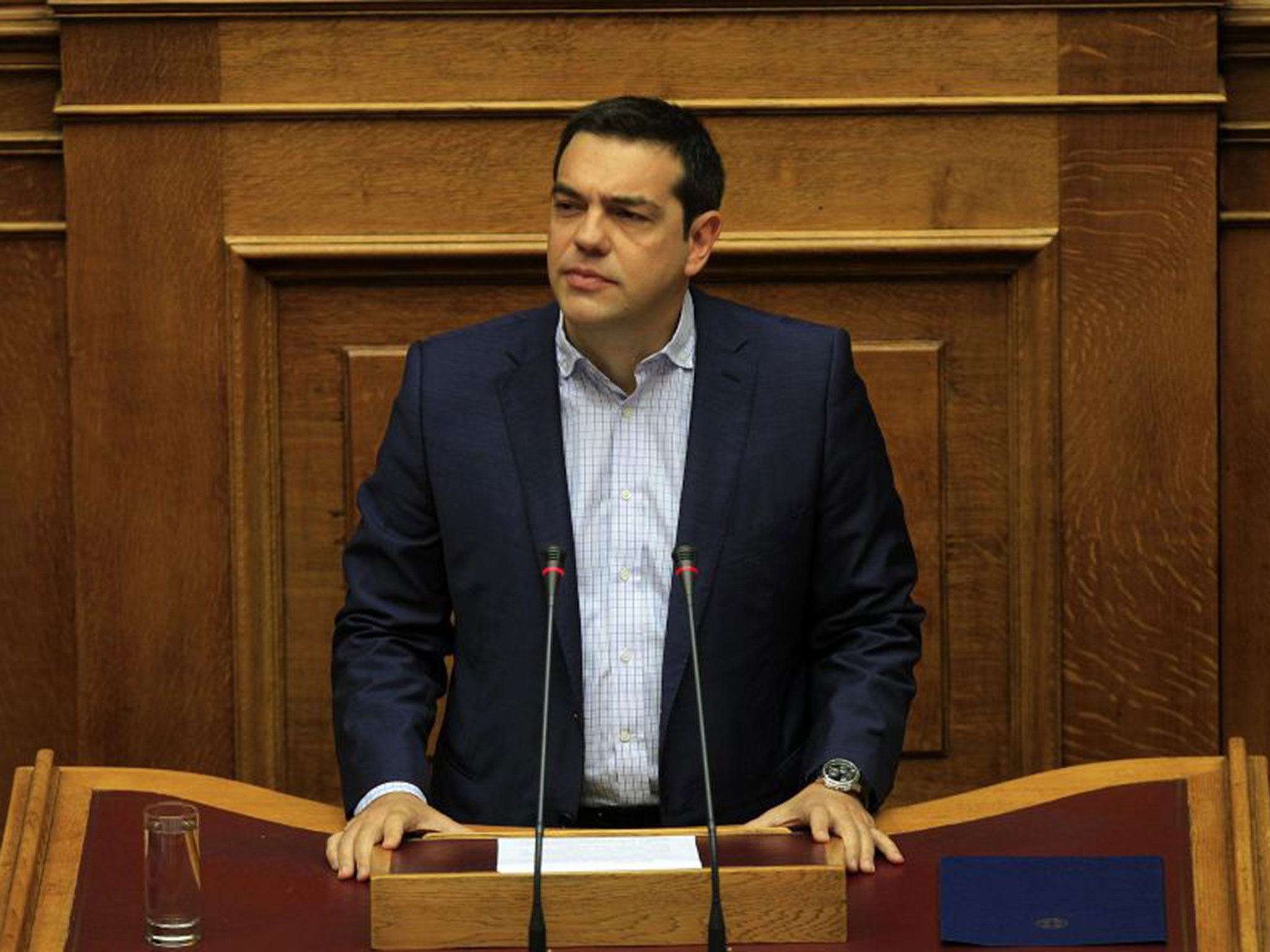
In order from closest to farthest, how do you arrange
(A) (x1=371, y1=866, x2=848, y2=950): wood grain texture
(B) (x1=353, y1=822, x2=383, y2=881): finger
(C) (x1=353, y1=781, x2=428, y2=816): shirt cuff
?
(A) (x1=371, y1=866, x2=848, y2=950): wood grain texture → (B) (x1=353, y1=822, x2=383, y2=881): finger → (C) (x1=353, y1=781, x2=428, y2=816): shirt cuff

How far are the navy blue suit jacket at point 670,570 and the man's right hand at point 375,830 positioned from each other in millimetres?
255

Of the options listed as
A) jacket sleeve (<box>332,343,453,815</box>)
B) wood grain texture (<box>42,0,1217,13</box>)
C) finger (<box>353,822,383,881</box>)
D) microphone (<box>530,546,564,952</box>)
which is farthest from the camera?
wood grain texture (<box>42,0,1217,13</box>)

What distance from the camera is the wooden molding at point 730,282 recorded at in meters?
3.36

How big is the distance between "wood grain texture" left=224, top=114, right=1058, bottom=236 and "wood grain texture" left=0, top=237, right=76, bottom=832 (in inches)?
13.4

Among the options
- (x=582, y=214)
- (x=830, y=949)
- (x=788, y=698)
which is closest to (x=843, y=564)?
(x=788, y=698)

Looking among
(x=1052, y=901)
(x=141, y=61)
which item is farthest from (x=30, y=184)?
(x=1052, y=901)

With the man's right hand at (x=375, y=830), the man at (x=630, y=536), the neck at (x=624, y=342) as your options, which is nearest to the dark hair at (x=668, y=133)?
the man at (x=630, y=536)

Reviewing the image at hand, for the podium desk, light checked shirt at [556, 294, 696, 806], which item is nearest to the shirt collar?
light checked shirt at [556, 294, 696, 806]

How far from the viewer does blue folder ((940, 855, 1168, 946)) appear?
210 centimetres

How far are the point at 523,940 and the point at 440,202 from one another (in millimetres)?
1516

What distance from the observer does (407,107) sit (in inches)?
131

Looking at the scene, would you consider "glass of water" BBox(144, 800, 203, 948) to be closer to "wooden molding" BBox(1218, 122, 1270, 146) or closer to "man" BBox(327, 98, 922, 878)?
"man" BBox(327, 98, 922, 878)

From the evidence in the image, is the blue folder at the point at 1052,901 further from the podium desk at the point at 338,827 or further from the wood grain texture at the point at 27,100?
the wood grain texture at the point at 27,100

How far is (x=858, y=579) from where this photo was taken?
276 cm
